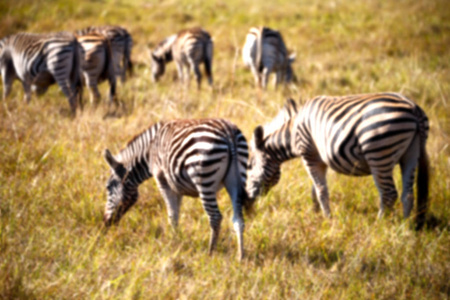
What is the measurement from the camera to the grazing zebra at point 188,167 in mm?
3639

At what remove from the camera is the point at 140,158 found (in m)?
4.36

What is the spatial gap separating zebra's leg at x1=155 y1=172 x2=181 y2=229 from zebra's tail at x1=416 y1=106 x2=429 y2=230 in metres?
2.61

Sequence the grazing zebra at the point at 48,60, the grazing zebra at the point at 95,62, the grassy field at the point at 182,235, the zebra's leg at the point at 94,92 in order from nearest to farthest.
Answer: the grassy field at the point at 182,235, the grazing zebra at the point at 48,60, the grazing zebra at the point at 95,62, the zebra's leg at the point at 94,92

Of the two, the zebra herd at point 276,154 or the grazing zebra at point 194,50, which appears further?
the grazing zebra at point 194,50

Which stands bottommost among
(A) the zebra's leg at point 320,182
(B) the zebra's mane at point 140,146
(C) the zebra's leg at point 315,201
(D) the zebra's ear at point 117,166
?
(C) the zebra's leg at point 315,201

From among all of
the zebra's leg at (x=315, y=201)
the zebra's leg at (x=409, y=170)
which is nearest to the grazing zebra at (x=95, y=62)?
the zebra's leg at (x=315, y=201)

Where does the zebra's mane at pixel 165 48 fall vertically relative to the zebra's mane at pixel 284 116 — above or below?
above

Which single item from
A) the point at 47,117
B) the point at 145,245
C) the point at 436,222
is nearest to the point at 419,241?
the point at 436,222

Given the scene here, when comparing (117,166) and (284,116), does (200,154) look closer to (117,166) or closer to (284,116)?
(117,166)

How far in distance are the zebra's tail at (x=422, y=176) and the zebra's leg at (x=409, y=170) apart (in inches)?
2.0

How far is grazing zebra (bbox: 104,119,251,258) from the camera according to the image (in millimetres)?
3639

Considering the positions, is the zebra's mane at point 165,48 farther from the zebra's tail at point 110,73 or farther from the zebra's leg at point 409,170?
the zebra's leg at point 409,170

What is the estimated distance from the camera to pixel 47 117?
282 inches

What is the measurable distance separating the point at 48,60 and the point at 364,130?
6291mm
